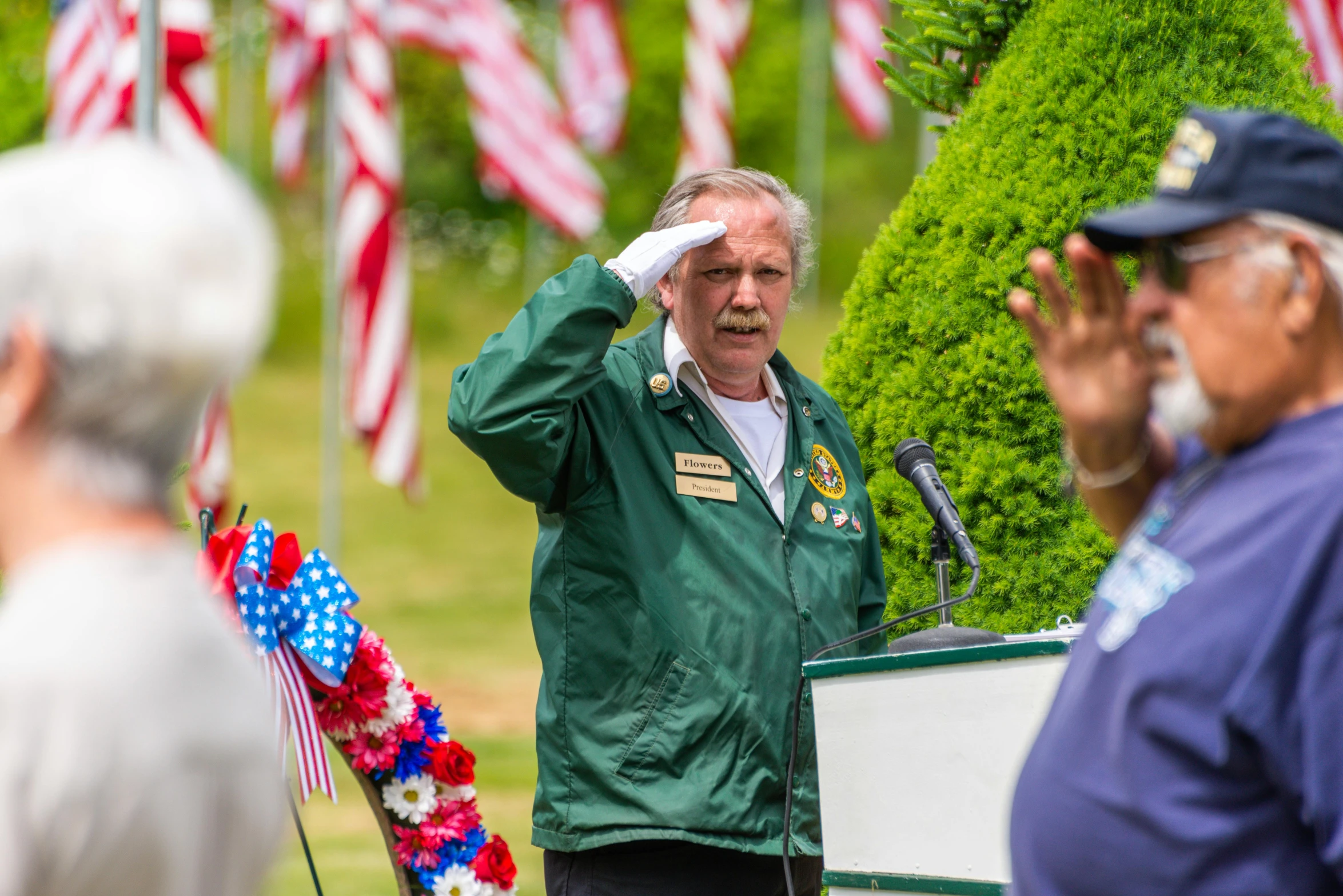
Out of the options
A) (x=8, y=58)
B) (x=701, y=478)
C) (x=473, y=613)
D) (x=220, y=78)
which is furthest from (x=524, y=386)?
(x=220, y=78)

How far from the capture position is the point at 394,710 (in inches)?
138

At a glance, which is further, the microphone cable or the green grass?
the green grass

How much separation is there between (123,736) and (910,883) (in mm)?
1563

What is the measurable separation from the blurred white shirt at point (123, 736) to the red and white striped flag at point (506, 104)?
11.6 m

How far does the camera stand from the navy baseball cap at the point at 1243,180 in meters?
1.71

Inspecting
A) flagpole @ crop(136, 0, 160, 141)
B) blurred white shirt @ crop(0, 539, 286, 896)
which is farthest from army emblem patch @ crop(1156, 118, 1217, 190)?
flagpole @ crop(136, 0, 160, 141)

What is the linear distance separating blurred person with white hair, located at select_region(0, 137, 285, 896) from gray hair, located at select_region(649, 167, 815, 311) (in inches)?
84.8

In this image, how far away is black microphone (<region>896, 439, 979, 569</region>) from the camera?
2979 mm

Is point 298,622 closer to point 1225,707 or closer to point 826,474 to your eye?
point 826,474

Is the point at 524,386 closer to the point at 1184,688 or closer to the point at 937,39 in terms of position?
the point at 1184,688

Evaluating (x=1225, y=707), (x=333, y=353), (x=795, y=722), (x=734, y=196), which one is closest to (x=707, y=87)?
(x=333, y=353)

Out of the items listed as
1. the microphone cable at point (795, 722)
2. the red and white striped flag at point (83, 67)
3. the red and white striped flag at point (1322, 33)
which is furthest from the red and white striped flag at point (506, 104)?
the microphone cable at point (795, 722)

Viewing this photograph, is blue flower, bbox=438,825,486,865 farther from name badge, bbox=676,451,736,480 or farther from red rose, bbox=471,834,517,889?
name badge, bbox=676,451,736,480

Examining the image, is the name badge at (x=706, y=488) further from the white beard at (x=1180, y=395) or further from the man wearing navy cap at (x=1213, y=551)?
the white beard at (x=1180, y=395)
